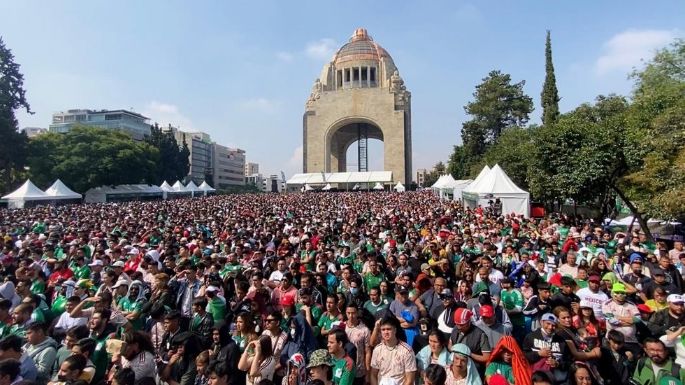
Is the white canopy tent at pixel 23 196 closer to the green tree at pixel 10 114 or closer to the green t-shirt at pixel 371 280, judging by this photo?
the green tree at pixel 10 114

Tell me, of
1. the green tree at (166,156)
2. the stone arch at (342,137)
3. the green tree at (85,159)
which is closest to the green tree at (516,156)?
the stone arch at (342,137)

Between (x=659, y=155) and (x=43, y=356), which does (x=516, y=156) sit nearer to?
(x=659, y=155)

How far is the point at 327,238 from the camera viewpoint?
411 inches

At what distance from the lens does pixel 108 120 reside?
6912 centimetres

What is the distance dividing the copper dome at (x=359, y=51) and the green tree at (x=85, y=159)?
35006 millimetres

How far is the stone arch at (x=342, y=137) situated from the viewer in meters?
56.7

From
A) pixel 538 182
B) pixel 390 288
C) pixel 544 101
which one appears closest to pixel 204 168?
pixel 544 101

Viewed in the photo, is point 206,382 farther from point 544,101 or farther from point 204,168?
point 204,168

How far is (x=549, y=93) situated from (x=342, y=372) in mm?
29302

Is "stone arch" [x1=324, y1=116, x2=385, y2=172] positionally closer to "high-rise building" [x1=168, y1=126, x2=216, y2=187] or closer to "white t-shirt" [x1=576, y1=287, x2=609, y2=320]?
"high-rise building" [x1=168, y1=126, x2=216, y2=187]

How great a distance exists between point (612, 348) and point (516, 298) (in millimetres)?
1031

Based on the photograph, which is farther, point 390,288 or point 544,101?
point 544,101

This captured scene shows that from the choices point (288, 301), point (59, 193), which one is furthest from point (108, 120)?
point (288, 301)

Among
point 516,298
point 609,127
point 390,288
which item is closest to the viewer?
point 516,298
